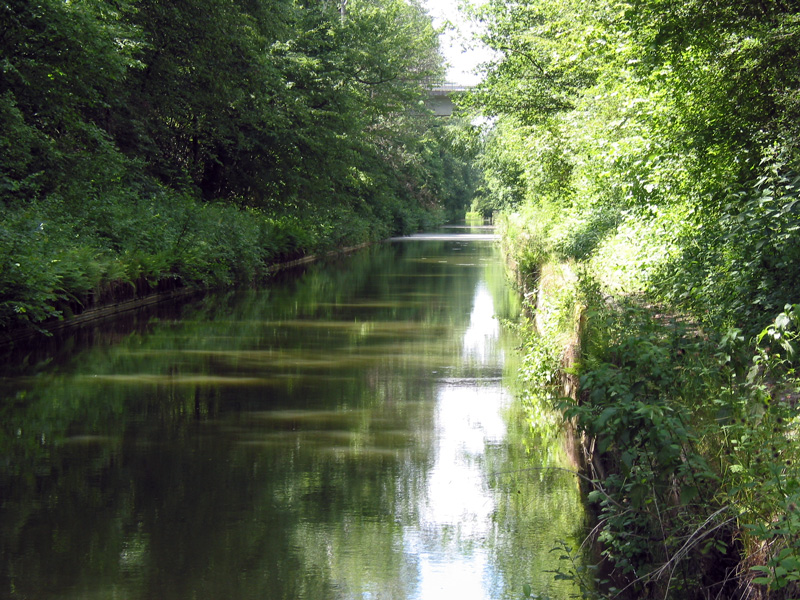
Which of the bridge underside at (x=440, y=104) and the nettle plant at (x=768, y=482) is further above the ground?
the bridge underside at (x=440, y=104)

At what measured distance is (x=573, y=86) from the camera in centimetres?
2659

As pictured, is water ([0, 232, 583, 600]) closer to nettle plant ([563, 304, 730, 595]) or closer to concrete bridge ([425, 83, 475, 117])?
nettle plant ([563, 304, 730, 595])

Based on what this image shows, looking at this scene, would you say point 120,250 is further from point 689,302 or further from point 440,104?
point 440,104

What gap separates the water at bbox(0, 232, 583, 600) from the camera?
5852 mm

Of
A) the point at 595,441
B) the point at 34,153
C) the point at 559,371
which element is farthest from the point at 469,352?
the point at 34,153

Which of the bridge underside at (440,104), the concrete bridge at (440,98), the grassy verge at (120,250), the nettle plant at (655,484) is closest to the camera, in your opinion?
the nettle plant at (655,484)

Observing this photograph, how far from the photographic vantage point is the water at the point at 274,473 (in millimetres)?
5852

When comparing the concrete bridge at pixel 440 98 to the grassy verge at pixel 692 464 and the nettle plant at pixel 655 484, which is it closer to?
the grassy verge at pixel 692 464

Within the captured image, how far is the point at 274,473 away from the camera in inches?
316

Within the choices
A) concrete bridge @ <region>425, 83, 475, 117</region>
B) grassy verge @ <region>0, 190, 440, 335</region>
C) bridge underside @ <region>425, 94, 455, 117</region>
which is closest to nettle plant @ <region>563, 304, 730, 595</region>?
grassy verge @ <region>0, 190, 440, 335</region>

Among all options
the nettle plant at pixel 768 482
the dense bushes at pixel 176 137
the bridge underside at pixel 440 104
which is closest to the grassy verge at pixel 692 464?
the nettle plant at pixel 768 482

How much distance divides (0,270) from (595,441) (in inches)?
385

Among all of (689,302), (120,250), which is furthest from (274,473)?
(120,250)

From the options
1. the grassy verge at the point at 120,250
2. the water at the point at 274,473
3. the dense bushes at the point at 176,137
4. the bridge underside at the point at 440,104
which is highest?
the bridge underside at the point at 440,104
